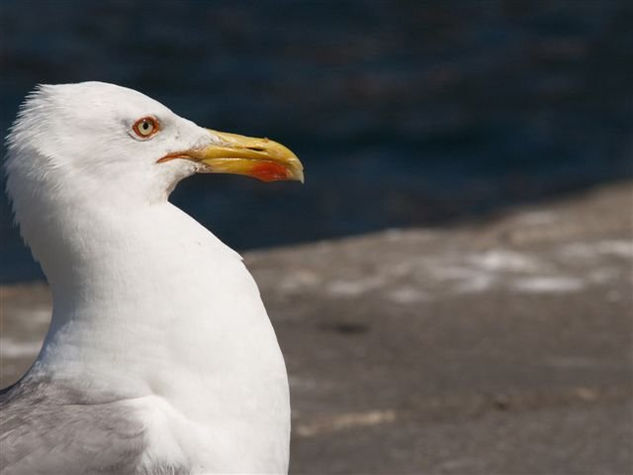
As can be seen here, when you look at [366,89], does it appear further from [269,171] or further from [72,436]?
[72,436]

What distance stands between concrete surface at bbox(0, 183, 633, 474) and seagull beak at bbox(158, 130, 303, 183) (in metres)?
1.14

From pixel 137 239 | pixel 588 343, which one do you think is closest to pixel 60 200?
pixel 137 239

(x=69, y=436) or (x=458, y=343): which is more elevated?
(x=69, y=436)

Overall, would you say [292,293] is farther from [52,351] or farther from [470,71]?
[470,71]

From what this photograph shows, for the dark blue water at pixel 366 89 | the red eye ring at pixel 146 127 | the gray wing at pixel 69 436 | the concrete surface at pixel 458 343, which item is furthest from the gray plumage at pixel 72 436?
the dark blue water at pixel 366 89

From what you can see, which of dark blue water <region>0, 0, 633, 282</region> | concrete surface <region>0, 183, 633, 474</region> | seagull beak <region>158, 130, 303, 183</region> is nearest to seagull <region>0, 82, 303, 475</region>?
seagull beak <region>158, 130, 303, 183</region>

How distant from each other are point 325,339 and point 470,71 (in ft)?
21.4

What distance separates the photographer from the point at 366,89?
36.9 ft

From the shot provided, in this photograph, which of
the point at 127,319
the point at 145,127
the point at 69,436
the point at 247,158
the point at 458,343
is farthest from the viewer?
the point at 458,343

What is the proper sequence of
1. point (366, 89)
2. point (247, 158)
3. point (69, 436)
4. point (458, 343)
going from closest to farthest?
point (69, 436) < point (247, 158) < point (458, 343) < point (366, 89)

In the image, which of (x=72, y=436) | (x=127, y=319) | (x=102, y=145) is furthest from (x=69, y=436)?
(x=102, y=145)

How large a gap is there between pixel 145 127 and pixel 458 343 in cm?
214

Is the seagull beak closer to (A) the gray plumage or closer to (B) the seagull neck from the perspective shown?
(B) the seagull neck

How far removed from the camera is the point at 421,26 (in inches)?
480
